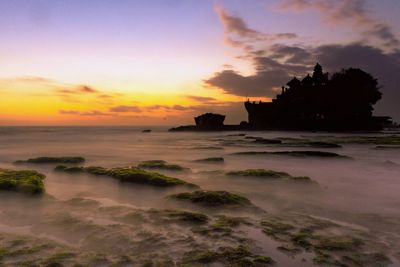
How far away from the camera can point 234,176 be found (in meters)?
14.3

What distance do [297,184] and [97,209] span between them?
730 centimetres

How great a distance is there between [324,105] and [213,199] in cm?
8455

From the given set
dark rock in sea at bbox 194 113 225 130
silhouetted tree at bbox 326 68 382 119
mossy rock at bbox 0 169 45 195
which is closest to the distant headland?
silhouetted tree at bbox 326 68 382 119

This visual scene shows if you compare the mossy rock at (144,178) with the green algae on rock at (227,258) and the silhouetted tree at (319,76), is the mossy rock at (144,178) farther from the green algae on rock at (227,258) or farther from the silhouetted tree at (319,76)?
the silhouetted tree at (319,76)

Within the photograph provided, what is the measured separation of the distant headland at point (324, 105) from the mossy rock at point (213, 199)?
3179 inches

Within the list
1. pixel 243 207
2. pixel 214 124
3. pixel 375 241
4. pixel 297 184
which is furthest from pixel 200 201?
pixel 214 124

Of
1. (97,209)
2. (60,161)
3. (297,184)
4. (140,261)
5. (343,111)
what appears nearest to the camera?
(140,261)

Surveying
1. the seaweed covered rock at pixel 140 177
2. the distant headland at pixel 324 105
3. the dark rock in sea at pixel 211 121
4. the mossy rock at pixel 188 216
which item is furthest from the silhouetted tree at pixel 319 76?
the mossy rock at pixel 188 216

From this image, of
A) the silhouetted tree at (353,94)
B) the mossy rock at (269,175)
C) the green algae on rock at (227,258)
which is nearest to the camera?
the green algae on rock at (227,258)

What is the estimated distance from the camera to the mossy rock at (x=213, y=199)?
9023mm

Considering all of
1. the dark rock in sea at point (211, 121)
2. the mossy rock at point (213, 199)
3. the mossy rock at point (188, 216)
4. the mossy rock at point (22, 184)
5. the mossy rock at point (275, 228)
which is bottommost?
the mossy rock at point (275, 228)

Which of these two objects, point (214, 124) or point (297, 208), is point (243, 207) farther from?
point (214, 124)

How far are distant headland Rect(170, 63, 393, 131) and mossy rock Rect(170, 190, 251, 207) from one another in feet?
265

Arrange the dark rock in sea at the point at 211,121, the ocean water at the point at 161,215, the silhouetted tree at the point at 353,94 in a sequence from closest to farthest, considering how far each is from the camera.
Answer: the ocean water at the point at 161,215
the silhouetted tree at the point at 353,94
the dark rock in sea at the point at 211,121
